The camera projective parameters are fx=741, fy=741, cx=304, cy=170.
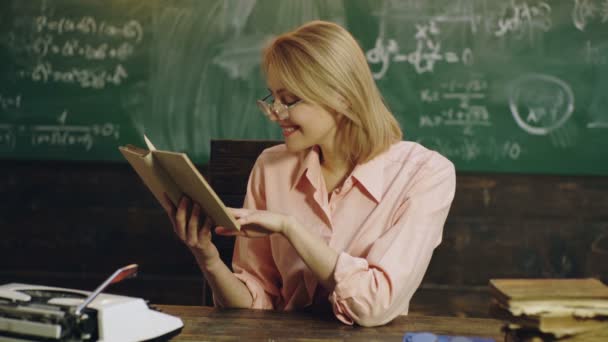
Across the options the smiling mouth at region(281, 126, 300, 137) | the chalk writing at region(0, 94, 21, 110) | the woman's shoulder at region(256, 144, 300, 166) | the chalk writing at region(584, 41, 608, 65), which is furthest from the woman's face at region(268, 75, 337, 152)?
the chalk writing at region(0, 94, 21, 110)

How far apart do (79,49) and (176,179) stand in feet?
7.56

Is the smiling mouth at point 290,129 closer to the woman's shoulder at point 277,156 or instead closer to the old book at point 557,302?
the woman's shoulder at point 277,156

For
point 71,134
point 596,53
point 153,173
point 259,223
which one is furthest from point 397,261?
point 71,134

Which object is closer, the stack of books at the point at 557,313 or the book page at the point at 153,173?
the stack of books at the point at 557,313

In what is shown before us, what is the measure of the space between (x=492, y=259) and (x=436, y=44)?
104 cm

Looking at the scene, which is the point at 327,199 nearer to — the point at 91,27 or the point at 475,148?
the point at 475,148

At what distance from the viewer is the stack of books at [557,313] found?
1.15m

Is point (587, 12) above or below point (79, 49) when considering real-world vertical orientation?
above

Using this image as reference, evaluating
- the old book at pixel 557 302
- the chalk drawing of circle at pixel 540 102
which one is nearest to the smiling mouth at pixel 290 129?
the old book at pixel 557 302

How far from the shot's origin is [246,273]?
6.00 feet

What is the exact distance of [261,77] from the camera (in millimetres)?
3490

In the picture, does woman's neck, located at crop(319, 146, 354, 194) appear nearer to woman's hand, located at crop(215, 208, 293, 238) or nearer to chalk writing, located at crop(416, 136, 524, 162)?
woman's hand, located at crop(215, 208, 293, 238)

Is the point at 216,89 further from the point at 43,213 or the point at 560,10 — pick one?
the point at 560,10

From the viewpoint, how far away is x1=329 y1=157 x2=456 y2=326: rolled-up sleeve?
59.4 inches
